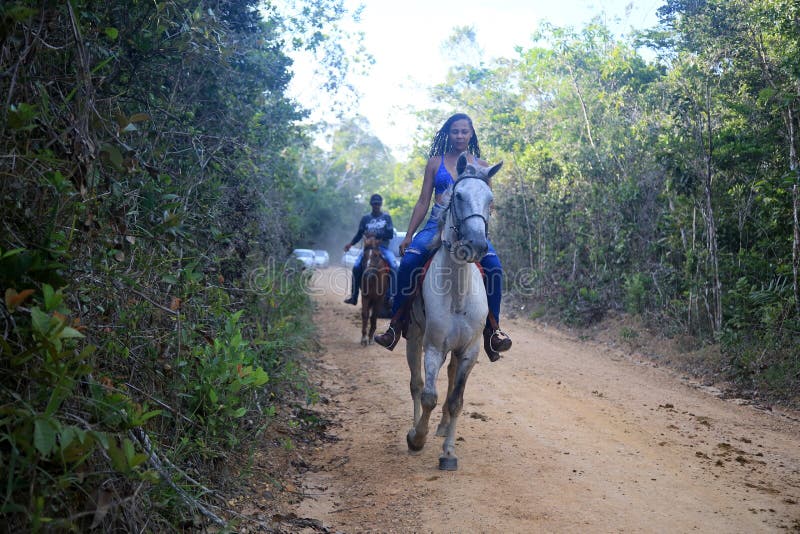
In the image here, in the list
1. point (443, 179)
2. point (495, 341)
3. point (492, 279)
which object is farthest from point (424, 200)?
point (495, 341)

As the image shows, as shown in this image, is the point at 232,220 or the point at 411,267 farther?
the point at 232,220

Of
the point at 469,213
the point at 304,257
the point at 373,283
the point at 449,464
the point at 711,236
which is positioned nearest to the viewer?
the point at 469,213

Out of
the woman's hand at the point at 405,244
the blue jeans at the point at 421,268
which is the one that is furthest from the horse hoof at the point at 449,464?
the woman's hand at the point at 405,244

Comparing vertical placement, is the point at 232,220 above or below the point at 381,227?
below

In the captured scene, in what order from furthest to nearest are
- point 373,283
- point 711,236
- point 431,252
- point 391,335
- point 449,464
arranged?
→ point 373,283 < point 711,236 < point 391,335 < point 431,252 < point 449,464

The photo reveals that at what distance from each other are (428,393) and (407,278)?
1153 mm

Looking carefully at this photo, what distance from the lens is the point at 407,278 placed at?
5.93 m

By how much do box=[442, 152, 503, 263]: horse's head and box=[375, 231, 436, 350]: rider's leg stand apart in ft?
1.83

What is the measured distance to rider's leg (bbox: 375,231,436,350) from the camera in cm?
584

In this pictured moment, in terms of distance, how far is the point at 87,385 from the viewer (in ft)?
9.99

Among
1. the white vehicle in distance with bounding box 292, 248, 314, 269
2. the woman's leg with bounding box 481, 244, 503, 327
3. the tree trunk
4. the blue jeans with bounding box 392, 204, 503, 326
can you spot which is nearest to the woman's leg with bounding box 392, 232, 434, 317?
the blue jeans with bounding box 392, 204, 503, 326

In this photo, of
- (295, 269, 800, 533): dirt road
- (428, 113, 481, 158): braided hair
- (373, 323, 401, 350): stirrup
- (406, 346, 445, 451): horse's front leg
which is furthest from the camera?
(428, 113, 481, 158): braided hair

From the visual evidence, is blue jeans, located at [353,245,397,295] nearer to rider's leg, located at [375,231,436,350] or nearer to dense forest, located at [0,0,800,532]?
dense forest, located at [0,0,800,532]

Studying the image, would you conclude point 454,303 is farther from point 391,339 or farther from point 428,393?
point 391,339
